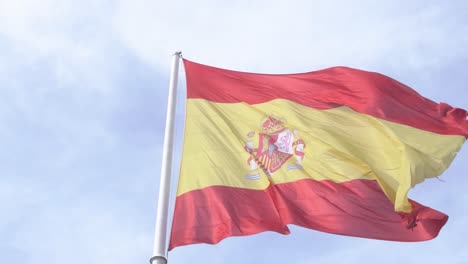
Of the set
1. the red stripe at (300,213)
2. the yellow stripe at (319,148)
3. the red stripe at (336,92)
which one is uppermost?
the red stripe at (336,92)

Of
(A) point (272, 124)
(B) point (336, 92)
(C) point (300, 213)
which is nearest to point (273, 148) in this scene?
(A) point (272, 124)

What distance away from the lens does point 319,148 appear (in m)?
16.1

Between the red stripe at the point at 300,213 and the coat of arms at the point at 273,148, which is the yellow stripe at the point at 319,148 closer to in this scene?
the coat of arms at the point at 273,148

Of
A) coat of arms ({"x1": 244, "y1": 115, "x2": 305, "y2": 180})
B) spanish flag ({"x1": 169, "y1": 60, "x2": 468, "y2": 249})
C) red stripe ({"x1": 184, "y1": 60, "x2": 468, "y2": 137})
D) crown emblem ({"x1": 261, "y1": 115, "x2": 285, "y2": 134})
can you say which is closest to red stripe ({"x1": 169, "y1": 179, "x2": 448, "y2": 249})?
spanish flag ({"x1": 169, "y1": 60, "x2": 468, "y2": 249})

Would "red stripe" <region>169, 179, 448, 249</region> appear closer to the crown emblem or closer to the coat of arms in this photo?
the coat of arms

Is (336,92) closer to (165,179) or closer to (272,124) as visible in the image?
(272,124)

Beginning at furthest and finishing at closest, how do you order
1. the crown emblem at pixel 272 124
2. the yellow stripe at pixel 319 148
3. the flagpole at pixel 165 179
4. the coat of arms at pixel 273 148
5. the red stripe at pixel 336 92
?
1. the red stripe at pixel 336 92
2. the crown emblem at pixel 272 124
3. the coat of arms at pixel 273 148
4. the yellow stripe at pixel 319 148
5. the flagpole at pixel 165 179

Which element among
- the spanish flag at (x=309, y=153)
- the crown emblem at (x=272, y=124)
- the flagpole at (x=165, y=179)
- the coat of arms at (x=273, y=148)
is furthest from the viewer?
the crown emblem at (x=272, y=124)

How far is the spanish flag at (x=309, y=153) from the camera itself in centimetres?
1474

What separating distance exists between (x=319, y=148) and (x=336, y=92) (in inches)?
70.5

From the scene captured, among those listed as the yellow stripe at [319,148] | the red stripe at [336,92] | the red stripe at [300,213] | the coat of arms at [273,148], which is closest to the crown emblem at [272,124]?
the coat of arms at [273,148]

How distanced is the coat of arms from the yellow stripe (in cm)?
9

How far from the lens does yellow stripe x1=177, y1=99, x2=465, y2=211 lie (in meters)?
15.2

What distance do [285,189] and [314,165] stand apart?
879 mm
